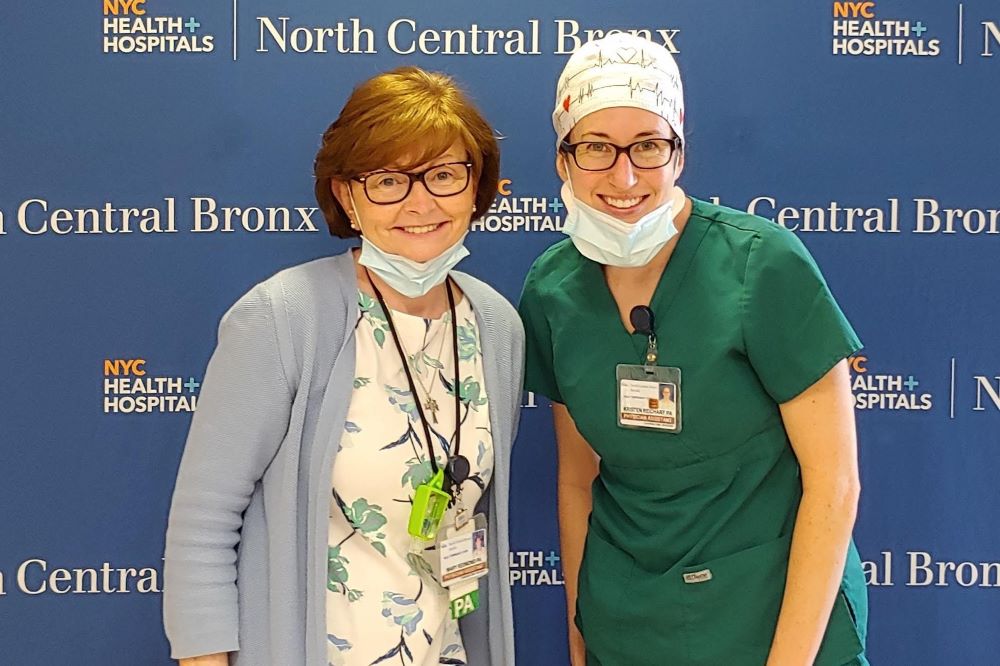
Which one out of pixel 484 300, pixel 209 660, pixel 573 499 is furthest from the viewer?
pixel 573 499

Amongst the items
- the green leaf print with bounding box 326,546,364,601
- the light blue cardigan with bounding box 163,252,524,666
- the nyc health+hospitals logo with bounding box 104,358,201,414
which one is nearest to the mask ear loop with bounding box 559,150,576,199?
the light blue cardigan with bounding box 163,252,524,666

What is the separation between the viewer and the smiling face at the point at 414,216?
1.46 meters

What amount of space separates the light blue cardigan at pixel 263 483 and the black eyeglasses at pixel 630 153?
41 centimetres

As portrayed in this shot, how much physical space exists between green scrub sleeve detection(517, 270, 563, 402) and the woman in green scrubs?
0.28ft

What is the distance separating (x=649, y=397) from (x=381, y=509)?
42 cm

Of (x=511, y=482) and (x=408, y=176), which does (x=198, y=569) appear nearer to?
(x=408, y=176)

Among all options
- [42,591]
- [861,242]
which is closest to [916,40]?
[861,242]

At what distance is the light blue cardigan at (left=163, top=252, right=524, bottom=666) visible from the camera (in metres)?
1.38

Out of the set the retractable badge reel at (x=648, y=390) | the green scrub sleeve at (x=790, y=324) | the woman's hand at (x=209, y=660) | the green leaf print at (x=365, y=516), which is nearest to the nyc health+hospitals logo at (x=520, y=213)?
the retractable badge reel at (x=648, y=390)

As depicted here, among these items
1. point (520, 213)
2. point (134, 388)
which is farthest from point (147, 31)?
point (520, 213)

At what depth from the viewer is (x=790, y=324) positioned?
Answer: 1.41 m

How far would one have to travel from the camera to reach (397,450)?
1.44 meters

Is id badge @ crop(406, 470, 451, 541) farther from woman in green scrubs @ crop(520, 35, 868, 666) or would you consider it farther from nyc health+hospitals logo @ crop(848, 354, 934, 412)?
nyc health+hospitals logo @ crop(848, 354, 934, 412)

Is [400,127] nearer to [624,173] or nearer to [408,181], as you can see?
[408,181]
